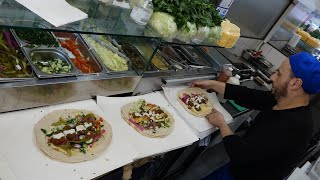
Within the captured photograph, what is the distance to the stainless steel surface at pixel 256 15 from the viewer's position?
169 inches

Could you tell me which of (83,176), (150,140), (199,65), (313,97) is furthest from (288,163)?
(313,97)

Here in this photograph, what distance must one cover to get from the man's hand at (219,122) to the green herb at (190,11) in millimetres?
872

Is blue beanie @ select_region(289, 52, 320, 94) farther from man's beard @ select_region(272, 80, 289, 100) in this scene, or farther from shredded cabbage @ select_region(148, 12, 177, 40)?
shredded cabbage @ select_region(148, 12, 177, 40)

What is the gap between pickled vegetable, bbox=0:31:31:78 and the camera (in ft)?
5.37

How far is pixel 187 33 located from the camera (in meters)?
2.38

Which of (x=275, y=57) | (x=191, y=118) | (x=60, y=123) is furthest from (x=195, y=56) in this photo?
(x=275, y=57)

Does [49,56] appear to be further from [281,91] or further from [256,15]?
[256,15]

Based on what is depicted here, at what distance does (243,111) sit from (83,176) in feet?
7.07

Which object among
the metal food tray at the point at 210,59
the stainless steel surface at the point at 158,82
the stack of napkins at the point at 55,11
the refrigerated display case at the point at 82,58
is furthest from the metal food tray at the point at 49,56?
the metal food tray at the point at 210,59

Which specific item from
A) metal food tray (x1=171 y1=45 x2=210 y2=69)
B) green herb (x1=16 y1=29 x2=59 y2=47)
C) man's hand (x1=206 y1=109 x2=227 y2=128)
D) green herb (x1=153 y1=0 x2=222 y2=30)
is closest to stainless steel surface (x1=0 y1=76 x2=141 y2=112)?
green herb (x1=16 y1=29 x2=59 y2=47)

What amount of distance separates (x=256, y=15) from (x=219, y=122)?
2.96 meters

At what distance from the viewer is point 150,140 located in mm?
2117

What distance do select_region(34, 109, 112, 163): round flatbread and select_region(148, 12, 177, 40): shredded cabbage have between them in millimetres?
842

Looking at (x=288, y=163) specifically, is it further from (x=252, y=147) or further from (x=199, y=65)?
(x=199, y=65)
